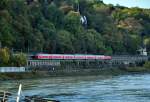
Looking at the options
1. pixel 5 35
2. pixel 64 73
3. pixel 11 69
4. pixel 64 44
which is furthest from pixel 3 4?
pixel 11 69

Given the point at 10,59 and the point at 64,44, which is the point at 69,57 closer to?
the point at 64,44

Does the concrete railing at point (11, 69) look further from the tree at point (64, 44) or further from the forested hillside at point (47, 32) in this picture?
the tree at point (64, 44)

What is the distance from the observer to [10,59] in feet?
388

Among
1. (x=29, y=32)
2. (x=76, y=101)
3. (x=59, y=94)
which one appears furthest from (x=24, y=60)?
(x=76, y=101)

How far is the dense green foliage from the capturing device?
379 feet

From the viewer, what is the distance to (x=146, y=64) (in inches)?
6693

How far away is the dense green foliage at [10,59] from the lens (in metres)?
115

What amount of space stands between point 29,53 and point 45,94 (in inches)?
2997

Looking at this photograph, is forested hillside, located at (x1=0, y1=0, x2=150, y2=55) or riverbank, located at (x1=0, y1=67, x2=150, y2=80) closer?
riverbank, located at (x1=0, y1=67, x2=150, y2=80)

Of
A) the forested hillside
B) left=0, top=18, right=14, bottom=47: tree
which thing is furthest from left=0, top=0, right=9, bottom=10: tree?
left=0, top=18, right=14, bottom=47: tree

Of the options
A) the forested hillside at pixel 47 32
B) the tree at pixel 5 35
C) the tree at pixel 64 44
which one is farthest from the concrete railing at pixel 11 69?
the tree at pixel 64 44

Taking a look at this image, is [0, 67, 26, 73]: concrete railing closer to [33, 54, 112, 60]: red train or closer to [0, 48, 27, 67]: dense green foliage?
[0, 48, 27, 67]: dense green foliage

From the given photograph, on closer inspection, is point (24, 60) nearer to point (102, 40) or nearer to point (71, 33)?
point (71, 33)

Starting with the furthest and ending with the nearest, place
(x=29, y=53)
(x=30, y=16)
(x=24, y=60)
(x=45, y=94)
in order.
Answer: (x=30, y=16) → (x=29, y=53) → (x=24, y=60) → (x=45, y=94)
